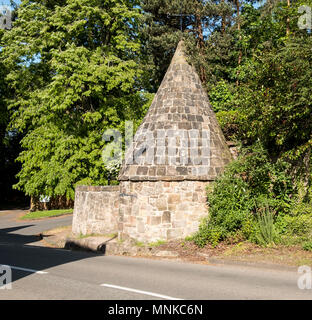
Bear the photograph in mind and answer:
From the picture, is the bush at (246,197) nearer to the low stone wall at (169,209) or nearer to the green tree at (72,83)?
the low stone wall at (169,209)

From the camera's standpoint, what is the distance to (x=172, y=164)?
36.4ft

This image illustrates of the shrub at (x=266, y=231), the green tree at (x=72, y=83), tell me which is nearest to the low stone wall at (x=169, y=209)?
the shrub at (x=266, y=231)

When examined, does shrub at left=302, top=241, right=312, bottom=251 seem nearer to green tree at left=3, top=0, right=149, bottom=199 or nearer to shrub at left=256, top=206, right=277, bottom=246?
shrub at left=256, top=206, right=277, bottom=246

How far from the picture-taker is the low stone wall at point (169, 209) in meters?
10.8

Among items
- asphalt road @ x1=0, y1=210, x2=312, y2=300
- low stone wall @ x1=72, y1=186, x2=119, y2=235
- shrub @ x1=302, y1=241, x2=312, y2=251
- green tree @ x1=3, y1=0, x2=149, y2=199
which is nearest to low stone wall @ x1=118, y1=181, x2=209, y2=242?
asphalt road @ x1=0, y1=210, x2=312, y2=300

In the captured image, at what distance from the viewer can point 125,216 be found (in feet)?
37.4

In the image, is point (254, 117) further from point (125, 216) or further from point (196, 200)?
point (125, 216)

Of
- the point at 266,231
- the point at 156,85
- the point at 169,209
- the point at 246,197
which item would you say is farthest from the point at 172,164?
the point at 156,85

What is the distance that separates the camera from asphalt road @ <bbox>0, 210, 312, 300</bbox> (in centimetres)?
582

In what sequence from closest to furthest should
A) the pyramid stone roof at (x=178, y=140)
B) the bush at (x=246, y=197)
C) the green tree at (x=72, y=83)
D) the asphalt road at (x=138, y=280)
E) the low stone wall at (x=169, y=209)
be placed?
the asphalt road at (x=138, y=280) → the bush at (x=246, y=197) → the low stone wall at (x=169, y=209) → the pyramid stone roof at (x=178, y=140) → the green tree at (x=72, y=83)

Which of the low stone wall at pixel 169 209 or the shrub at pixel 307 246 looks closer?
the shrub at pixel 307 246

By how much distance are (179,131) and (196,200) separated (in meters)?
2.46

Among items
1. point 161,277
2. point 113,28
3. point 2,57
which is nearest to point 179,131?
point 161,277
